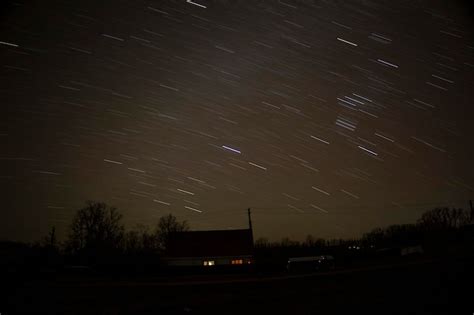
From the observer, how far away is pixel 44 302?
15156 millimetres

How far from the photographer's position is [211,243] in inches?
1809

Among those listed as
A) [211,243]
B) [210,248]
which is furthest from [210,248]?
[211,243]

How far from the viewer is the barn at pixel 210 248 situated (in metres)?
43.9

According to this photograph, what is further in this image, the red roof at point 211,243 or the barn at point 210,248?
the red roof at point 211,243

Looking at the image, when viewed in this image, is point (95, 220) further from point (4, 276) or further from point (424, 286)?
point (424, 286)

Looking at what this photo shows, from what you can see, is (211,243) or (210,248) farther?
(211,243)

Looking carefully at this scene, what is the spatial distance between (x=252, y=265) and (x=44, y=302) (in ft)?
81.2

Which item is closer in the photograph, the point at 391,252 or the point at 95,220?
the point at 391,252

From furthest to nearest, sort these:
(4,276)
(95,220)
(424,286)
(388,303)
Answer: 1. (95,220)
2. (4,276)
3. (424,286)
4. (388,303)

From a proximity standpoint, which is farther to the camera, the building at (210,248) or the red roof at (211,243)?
the red roof at (211,243)

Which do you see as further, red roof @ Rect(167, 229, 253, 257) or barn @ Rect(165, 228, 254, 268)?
red roof @ Rect(167, 229, 253, 257)

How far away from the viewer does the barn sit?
1727 inches

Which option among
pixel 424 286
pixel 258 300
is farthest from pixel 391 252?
pixel 258 300

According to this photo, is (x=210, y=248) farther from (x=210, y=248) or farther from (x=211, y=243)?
(x=211, y=243)
